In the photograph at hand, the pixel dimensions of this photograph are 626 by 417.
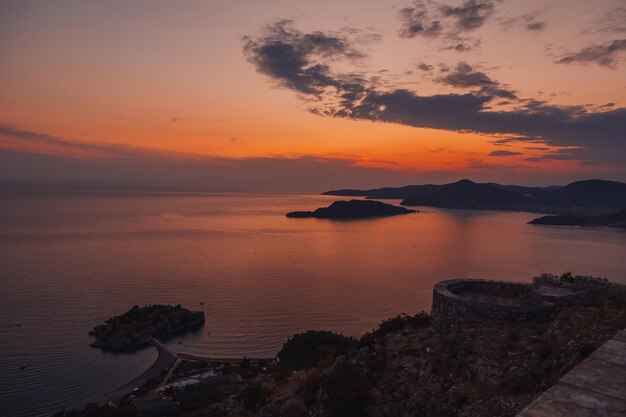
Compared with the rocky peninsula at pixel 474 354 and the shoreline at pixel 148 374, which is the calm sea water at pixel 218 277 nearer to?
the shoreline at pixel 148 374

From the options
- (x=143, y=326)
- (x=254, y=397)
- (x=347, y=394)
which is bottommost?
(x=143, y=326)

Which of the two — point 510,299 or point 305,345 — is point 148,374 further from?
point 510,299

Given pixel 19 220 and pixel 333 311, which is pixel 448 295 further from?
pixel 19 220

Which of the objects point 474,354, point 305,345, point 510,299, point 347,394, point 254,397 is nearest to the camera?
Result: point 474,354

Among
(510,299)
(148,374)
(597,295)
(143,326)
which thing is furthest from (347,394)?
(143,326)

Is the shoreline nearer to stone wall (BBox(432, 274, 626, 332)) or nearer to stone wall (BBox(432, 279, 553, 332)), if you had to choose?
stone wall (BBox(432, 279, 553, 332))

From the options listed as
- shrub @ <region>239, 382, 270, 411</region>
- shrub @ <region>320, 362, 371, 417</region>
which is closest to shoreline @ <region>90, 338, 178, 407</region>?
shrub @ <region>239, 382, 270, 411</region>

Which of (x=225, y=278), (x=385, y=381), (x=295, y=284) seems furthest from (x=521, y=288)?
(x=225, y=278)
